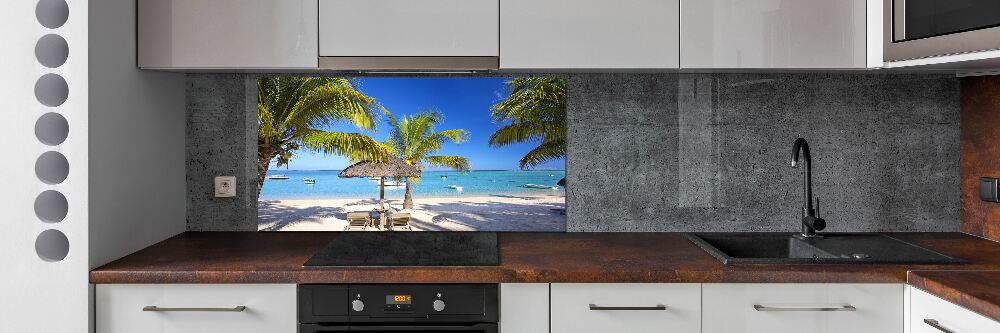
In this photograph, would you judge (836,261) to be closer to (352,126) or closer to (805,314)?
(805,314)

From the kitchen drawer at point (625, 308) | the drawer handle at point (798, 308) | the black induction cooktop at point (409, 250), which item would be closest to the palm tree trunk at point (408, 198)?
the black induction cooktop at point (409, 250)

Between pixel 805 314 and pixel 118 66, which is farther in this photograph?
pixel 118 66

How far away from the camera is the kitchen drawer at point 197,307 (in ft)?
5.83

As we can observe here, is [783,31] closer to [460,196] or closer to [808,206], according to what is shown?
[808,206]

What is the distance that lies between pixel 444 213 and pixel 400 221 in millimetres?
168

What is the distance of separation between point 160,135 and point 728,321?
74.4 inches

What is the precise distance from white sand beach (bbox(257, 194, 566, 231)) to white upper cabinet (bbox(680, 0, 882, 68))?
2.59 ft

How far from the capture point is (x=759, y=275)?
1.75 metres

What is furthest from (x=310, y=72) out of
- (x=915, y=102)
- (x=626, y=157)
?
(x=915, y=102)

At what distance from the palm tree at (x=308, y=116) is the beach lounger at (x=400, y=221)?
26 cm

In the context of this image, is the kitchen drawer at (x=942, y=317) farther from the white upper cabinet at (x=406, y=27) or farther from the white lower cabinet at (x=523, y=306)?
the white upper cabinet at (x=406, y=27)

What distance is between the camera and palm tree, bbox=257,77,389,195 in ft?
8.05

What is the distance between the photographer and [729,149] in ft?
8.01

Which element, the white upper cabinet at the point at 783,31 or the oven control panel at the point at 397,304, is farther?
the white upper cabinet at the point at 783,31
